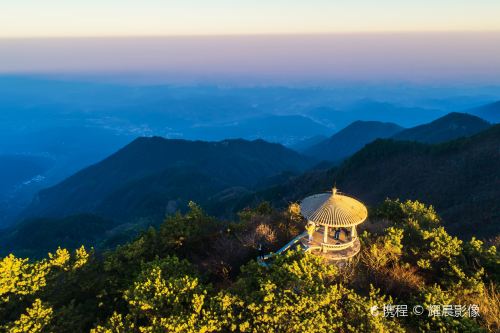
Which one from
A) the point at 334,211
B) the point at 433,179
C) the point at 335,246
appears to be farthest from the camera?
the point at 433,179

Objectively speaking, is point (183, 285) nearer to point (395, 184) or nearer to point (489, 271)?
point (489, 271)

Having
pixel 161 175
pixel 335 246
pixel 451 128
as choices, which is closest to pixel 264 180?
pixel 161 175

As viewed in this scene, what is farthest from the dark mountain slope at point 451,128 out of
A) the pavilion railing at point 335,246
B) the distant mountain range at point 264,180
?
the pavilion railing at point 335,246

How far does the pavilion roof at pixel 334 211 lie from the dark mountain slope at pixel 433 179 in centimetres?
2708

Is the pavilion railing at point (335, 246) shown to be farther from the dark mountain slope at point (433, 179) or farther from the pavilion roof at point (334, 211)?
the dark mountain slope at point (433, 179)

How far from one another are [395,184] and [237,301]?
63768 mm

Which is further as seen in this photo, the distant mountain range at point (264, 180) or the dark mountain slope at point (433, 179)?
the distant mountain range at point (264, 180)

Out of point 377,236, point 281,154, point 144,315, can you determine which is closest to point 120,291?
point 144,315

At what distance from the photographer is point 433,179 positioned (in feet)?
211

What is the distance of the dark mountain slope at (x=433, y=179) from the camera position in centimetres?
4725

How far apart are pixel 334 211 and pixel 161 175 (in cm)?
13012

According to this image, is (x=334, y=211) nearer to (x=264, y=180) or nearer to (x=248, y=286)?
(x=248, y=286)

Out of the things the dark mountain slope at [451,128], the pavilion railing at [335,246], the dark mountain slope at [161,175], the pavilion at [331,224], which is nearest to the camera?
the pavilion at [331,224]

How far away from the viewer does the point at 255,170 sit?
170 metres
